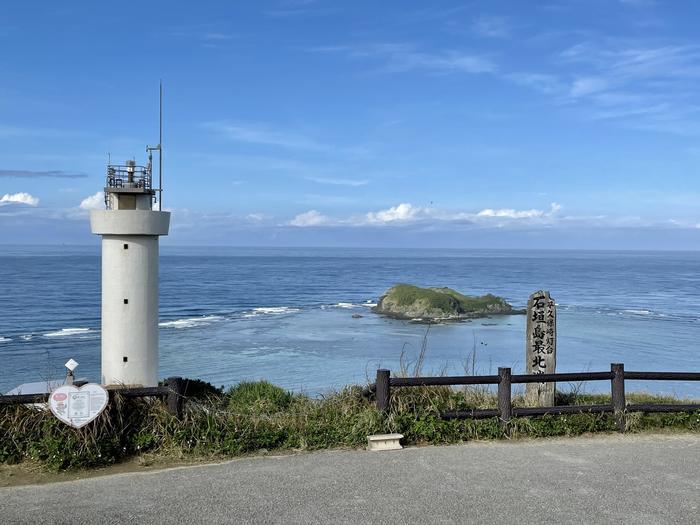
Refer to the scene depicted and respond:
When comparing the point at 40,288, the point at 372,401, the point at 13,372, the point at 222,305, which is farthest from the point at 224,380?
the point at 40,288

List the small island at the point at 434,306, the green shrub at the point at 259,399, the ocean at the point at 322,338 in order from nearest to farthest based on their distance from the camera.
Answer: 1. the green shrub at the point at 259,399
2. the ocean at the point at 322,338
3. the small island at the point at 434,306

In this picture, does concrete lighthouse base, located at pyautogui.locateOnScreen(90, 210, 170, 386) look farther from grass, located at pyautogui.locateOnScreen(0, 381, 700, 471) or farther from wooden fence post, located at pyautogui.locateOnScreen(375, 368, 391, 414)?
wooden fence post, located at pyautogui.locateOnScreen(375, 368, 391, 414)

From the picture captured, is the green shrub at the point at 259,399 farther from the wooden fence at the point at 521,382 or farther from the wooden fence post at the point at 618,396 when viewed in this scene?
the wooden fence post at the point at 618,396

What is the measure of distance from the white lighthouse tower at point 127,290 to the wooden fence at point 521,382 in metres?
5.02

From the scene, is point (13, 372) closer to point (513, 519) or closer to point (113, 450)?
point (113, 450)

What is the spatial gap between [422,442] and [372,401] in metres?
0.95

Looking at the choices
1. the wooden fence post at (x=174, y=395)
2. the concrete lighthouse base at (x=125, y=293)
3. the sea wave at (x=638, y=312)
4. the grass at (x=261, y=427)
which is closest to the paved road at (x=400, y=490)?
the grass at (x=261, y=427)

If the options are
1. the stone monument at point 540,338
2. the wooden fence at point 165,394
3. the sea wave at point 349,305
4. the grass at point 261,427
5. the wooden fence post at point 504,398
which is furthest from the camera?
the sea wave at point 349,305

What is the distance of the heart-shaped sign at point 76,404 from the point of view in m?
7.23

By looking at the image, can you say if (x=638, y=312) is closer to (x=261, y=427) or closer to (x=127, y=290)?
(x=127, y=290)

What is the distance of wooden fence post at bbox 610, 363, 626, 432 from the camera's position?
331 inches

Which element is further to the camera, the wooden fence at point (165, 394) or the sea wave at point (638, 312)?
the sea wave at point (638, 312)

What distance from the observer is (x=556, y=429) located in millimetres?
8289

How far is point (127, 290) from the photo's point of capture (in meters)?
11.5
